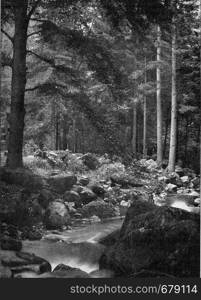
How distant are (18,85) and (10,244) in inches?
79.8

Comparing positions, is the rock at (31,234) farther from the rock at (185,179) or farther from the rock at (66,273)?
the rock at (185,179)

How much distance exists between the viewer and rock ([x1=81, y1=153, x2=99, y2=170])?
6039 millimetres

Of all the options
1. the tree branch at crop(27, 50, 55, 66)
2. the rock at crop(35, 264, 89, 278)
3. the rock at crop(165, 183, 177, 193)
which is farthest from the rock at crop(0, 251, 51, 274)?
the tree branch at crop(27, 50, 55, 66)

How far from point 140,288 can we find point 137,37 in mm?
3334

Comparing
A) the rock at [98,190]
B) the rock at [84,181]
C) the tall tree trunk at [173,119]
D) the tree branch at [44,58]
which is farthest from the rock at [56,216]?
the tree branch at [44,58]

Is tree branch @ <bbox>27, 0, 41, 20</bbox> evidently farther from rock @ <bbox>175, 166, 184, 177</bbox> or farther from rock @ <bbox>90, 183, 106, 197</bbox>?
rock @ <bbox>175, 166, 184, 177</bbox>

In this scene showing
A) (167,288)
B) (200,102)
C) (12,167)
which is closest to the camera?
(167,288)

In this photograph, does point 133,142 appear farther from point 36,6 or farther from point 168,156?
point 36,6

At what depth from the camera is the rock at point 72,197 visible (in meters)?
5.96

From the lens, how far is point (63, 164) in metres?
6.23

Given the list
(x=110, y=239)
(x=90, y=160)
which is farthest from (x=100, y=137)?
(x=110, y=239)

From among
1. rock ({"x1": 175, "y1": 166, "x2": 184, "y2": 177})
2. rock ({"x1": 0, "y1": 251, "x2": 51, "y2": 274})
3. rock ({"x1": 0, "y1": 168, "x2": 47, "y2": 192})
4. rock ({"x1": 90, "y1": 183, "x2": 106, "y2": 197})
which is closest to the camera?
rock ({"x1": 0, "y1": 251, "x2": 51, "y2": 274})

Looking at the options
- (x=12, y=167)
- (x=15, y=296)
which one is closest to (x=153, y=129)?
(x=12, y=167)

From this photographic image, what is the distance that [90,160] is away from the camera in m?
6.05
